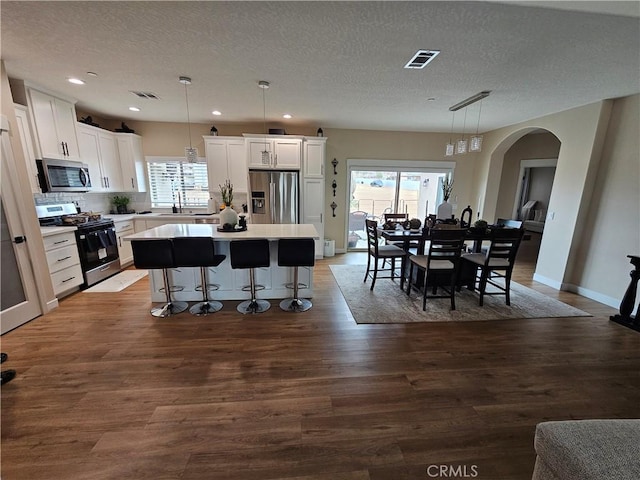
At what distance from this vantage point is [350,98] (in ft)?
12.1

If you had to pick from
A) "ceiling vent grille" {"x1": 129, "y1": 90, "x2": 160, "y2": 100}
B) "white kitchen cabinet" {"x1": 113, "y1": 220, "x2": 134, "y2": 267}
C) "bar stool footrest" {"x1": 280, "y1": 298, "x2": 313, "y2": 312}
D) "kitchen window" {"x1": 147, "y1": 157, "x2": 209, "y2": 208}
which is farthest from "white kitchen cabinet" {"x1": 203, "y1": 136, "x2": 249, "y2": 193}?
"bar stool footrest" {"x1": 280, "y1": 298, "x2": 313, "y2": 312}

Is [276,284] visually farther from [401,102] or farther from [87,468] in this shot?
[401,102]

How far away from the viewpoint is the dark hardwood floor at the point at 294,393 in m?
1.52

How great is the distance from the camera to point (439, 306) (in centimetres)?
349

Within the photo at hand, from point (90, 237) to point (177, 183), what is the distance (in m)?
2.17

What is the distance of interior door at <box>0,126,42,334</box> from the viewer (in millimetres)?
2699

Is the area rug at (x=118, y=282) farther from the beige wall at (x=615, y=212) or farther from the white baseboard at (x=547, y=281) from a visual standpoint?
the beige wall at (x=615, y=212)

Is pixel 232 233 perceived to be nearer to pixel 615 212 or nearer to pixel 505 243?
pixel 505 243

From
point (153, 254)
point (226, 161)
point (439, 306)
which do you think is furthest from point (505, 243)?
point (226, 161)

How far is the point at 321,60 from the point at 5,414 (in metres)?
3.75

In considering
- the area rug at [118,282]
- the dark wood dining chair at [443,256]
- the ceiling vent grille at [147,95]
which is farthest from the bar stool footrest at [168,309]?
the dark wood dining chair at [443,256]

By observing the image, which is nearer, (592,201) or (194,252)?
(194,252)

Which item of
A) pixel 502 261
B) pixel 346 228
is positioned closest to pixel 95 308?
pixel 346 228

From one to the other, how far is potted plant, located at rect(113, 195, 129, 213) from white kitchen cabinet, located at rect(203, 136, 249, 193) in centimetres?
179
